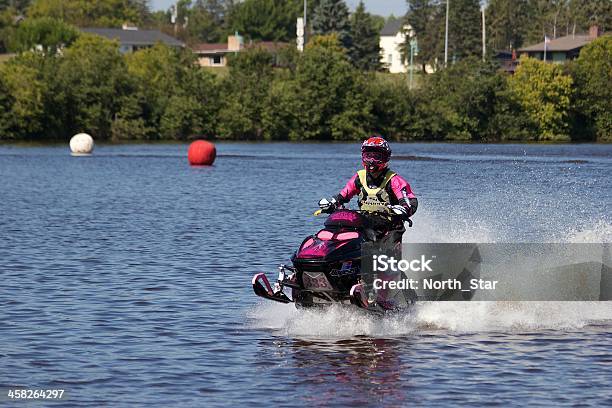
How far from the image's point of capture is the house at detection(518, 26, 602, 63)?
486ft

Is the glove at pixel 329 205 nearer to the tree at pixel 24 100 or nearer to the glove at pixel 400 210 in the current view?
the glove at pixel 400 210

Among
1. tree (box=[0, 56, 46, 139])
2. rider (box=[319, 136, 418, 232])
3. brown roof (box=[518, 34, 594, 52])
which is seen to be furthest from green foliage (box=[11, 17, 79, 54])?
rider (box=[319, 136, 418, 232])

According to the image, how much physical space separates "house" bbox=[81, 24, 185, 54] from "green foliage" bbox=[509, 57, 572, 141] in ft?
245

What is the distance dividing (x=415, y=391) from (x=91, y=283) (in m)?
8.93

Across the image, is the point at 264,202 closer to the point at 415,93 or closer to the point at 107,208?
the point at 107,208

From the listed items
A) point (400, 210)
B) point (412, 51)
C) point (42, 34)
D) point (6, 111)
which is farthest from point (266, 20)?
point (400, 210)

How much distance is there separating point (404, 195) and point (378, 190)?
0.40 meters

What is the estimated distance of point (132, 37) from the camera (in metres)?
177

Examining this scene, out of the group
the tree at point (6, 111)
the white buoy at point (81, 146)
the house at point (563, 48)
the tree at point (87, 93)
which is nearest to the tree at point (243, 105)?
the tree at point (87, 93)

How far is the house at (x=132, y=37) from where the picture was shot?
175m

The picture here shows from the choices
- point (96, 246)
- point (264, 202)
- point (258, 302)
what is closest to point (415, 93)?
point (264, 202)

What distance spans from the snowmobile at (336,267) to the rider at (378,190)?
0.17 metres

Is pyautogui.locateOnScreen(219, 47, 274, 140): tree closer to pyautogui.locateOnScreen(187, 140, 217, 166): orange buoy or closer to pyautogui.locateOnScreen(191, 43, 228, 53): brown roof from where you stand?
pyautogui.locateOnScreen(187, 140, 217, 166): orange buoy

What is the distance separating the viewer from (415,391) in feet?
40.0
